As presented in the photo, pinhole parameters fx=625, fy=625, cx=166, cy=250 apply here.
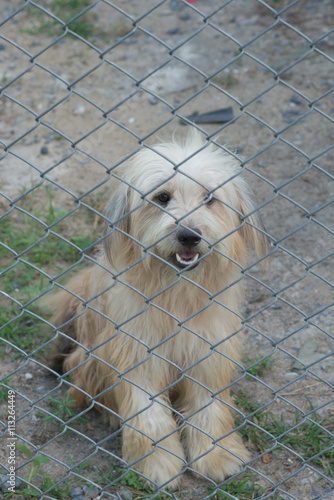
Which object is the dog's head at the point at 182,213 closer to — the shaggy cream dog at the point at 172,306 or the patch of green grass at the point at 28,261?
the shaggy cream dog at the point at 172,306

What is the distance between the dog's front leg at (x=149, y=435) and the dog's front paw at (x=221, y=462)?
10 centimetres

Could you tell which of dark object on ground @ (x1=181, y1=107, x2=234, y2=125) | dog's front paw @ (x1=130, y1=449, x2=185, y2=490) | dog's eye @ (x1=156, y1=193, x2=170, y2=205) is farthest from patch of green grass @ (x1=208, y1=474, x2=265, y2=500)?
dark object on ground @ (x1=181, y1=107, x2=234, y2=125)

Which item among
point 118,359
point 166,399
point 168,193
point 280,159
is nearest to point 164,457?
point 166,399

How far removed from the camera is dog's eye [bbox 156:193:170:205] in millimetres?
2689

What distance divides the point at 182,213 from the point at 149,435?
105cm

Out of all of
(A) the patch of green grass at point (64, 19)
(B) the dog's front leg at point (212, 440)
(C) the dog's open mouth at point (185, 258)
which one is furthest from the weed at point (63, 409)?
(A) the patch of green grass at point (64, 19)

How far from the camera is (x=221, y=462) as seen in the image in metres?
2.89

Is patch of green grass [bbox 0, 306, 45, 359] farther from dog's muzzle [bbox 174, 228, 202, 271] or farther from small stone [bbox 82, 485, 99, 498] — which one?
dog's muzzle [bbox 174, 228, 202, 271]

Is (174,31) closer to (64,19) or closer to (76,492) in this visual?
(64,19)

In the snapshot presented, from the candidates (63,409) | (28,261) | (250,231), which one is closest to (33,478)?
(63,409)

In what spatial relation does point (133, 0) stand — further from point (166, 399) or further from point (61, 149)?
point (166, 399)

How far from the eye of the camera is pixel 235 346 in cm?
296

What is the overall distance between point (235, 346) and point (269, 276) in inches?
45.5

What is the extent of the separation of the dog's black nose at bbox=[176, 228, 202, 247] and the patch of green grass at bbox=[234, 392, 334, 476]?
87cm
